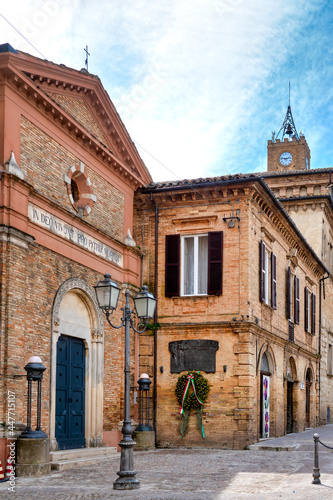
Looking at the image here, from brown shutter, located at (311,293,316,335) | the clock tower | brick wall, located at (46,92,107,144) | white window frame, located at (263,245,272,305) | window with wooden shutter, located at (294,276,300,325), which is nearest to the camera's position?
brick wall, located at (46,92,107,144)

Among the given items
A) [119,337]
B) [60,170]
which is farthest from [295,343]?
[60,170]

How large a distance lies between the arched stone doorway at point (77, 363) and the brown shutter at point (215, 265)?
397 centimetres

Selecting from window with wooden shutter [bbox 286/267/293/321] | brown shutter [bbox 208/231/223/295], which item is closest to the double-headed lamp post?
brown shutter [bbox 208/231/223/295]

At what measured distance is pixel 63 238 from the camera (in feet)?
53.0

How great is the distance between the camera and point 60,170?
646 inches

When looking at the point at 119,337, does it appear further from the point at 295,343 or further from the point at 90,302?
the point at 295,343

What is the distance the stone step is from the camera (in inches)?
562

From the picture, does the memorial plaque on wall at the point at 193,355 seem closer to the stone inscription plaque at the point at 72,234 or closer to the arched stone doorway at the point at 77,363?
the stone inscription plaque at the point at 72,234

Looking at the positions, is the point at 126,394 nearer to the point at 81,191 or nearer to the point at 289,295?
the point at 81,191

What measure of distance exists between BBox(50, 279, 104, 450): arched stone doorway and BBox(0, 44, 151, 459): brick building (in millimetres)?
26

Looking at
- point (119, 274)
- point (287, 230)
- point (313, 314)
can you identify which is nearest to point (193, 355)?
point (119, 274)

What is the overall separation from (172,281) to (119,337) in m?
2.76

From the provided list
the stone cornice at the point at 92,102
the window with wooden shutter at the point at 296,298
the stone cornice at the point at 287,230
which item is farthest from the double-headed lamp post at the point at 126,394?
the window with wooden shutter at the point at 296,298

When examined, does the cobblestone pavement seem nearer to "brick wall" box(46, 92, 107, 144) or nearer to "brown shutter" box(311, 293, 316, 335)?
"brick wall" box(46, 92, 107, 144)
